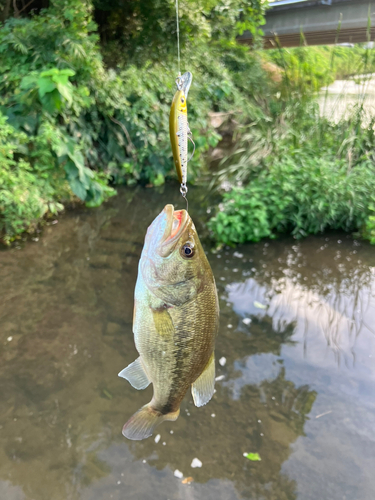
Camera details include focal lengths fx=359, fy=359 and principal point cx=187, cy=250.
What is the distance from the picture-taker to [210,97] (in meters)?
8.28

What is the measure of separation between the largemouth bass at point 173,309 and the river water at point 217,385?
5.70 ft

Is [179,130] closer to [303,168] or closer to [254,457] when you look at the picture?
[254,457]

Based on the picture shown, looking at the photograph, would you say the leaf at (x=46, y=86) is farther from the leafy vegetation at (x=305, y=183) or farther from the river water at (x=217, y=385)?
the leafy vegetation at (x=305, y=183)

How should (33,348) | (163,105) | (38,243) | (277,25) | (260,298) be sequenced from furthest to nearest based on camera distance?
(277,25) → (163,105) → (38,243) → (260,298) → (33,348)

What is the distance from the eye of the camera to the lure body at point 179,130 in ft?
3.64

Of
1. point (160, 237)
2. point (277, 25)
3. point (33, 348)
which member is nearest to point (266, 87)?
point (277, 25)

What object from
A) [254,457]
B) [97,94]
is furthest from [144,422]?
[97,94]

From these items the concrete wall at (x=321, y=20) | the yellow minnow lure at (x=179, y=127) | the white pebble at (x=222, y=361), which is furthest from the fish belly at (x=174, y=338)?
the concrete wall at (x=321, y=20)

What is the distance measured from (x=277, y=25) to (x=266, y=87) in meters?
2.10

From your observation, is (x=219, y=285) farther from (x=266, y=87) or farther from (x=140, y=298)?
(x=266, y=87)

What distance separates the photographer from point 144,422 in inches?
46.6

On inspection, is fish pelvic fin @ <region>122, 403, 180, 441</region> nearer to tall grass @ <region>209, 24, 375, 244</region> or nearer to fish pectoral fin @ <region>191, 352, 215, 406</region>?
fish pectoral fin @ <region>191, 352, 215, 406</region>

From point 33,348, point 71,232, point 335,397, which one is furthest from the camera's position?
point 71,232

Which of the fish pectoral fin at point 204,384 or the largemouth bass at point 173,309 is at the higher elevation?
the largemouth bass at point 173,309
